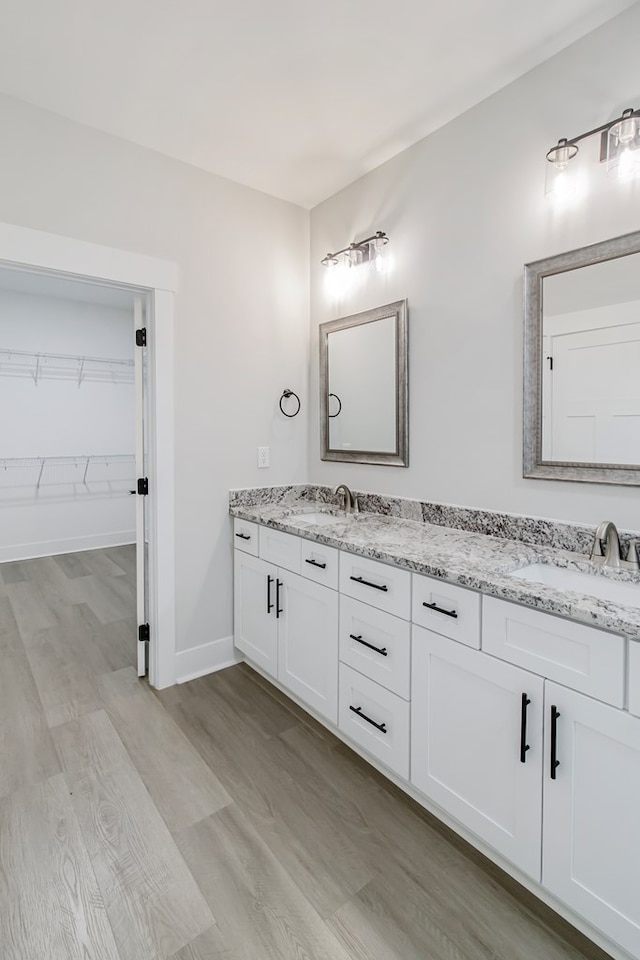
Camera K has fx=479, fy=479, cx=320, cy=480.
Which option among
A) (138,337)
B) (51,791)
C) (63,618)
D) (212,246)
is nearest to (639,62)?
(212,246)

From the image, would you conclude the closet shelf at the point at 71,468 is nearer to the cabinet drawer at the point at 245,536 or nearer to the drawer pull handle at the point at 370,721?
the cabinet drawer at the point at 245,536

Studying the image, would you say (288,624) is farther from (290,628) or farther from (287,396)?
(287,396)

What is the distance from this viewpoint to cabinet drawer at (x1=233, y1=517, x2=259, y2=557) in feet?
8.16

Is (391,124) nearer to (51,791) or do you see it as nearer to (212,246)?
(212,246)

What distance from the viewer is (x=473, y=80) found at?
6.13 feet

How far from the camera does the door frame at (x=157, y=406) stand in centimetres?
216

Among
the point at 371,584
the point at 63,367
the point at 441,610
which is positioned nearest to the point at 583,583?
the point at 441,610

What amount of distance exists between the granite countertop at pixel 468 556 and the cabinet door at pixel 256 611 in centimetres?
26

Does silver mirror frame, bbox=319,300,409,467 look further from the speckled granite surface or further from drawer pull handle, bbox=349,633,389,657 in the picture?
drawer pull handle, bbox=349,633,389,657

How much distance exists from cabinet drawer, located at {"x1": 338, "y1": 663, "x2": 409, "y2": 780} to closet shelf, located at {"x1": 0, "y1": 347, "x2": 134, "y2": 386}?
4626 millimetres

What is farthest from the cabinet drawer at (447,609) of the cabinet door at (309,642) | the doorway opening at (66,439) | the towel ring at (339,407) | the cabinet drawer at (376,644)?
the doorway opening at (66,439)

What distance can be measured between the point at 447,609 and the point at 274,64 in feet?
6.81

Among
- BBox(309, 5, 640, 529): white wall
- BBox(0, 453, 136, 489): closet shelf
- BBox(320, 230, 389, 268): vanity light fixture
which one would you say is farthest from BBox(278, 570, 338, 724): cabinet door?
BBox(0, 453, 136, 489): closet shelf

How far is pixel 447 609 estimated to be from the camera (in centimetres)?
149
